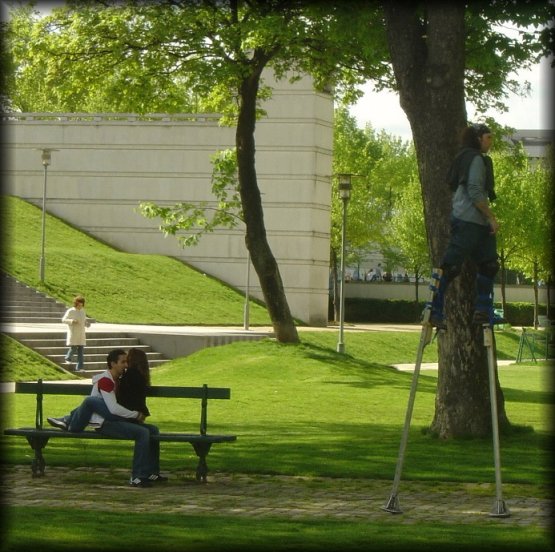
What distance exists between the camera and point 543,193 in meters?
68.6

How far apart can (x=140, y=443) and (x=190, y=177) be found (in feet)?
132

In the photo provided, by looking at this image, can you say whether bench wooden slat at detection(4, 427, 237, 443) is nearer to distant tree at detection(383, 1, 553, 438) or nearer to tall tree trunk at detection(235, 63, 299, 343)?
distant tree at detection(383, 1, 553, 438)

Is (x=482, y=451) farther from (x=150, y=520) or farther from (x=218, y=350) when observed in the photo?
(x=218, y=350)

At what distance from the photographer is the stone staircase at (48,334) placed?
31516mm

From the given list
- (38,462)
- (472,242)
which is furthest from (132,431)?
(472,242)

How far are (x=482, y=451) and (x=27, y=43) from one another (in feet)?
60.9

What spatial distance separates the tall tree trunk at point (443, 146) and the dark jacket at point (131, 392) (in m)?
4.05

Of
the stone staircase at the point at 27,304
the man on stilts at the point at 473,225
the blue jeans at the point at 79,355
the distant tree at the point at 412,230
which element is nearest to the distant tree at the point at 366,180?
the distant tree at the point at 412,230

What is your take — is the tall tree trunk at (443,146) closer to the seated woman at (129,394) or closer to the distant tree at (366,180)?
the seated woman at (129,394)

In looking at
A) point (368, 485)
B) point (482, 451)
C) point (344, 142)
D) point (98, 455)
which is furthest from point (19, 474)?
point (344, 142)

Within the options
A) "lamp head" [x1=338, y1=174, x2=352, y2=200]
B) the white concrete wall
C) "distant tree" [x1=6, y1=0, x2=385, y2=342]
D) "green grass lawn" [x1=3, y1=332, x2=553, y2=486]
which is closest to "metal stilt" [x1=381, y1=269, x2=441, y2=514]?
"green grass lawn" [x1=3, y1=332, x2=553, y2=486]

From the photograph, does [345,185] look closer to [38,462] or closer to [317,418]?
[317,418]

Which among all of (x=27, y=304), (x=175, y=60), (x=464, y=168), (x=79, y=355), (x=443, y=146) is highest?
(x=175, y=60)

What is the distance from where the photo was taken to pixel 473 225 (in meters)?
11.2
